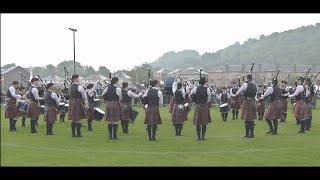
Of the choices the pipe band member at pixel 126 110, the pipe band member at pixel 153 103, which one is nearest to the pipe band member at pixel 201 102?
the pipe band member at pixel 153 103

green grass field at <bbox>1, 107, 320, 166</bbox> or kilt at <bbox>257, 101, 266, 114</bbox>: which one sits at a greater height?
kilt at <bbox>257, 101, 266, 114</bbox>

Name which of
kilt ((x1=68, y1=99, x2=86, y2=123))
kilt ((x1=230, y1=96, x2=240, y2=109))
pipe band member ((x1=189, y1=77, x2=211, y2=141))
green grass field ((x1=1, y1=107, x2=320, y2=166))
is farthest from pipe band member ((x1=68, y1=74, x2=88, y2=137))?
kilt ((x1=230, y1=96, x2=240, y2=109))

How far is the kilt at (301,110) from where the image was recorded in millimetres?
13531

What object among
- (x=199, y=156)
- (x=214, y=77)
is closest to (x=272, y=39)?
(x=214, y=77)

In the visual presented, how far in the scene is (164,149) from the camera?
32.9ft

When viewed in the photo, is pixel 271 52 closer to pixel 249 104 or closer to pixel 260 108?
pixel 260 108

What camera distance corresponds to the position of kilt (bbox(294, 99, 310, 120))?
1353 centimetres

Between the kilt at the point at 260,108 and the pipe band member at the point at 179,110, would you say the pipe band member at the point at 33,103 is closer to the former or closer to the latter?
the pipe band member at the point at 179,110

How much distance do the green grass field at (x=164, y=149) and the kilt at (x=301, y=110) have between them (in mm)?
535

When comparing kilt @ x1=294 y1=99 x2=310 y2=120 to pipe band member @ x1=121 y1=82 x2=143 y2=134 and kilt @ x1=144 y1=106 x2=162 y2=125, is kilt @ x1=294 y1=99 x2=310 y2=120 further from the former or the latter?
pipe band member @ x1=121 y1=82 x2=143 y2=134

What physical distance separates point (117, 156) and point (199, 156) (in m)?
1.54

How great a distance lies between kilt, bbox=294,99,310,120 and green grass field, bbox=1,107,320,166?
53 centimetres
